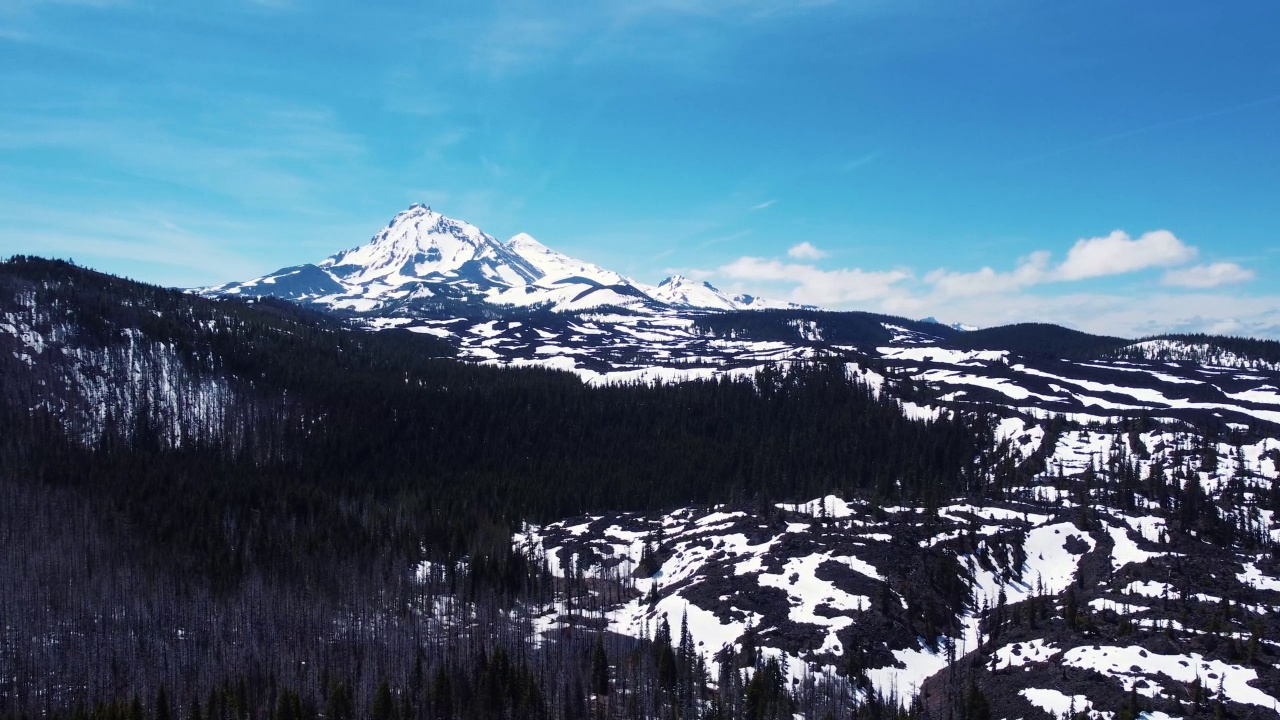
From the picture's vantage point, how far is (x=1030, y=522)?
141m

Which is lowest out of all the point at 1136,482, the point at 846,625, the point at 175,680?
the point at 175,680

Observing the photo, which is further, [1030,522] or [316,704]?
[1030,522]

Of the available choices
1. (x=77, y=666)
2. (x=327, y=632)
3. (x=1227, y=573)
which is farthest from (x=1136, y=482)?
(x=77, y=666)

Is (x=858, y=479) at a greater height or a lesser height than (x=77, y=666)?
greater

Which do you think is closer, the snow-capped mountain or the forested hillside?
the snow-capped mountain

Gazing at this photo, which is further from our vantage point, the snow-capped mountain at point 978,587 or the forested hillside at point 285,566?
the forested hillside at point 285,566

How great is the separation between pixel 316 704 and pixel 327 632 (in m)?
22.3

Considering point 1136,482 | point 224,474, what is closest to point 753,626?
point 1136,482

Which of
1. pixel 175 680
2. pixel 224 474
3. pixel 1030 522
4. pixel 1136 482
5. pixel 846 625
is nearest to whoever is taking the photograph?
pixel 175 680

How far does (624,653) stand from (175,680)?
57080mm

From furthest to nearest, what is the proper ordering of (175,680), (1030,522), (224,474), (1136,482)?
(224,474), (1136,482), (1030,522), (175,680)

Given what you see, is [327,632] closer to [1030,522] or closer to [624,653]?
[624,653]

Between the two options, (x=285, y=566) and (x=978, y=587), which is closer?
(x=978, y=587)

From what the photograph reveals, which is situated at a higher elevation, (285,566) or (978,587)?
(978,587)
